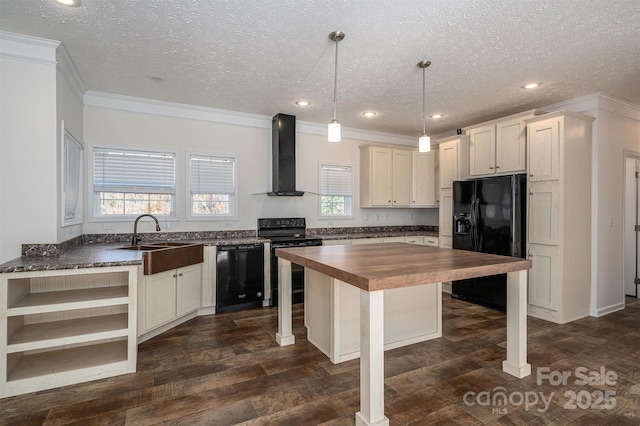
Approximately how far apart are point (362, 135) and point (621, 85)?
3.30 m


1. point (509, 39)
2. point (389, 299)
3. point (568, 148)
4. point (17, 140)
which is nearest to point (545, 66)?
point (509, 39)

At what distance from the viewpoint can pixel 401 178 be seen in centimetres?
562

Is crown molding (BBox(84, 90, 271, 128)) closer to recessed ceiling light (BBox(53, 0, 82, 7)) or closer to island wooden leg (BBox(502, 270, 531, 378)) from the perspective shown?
recessed ceiling light (BBox(53, 0, 82, 7))

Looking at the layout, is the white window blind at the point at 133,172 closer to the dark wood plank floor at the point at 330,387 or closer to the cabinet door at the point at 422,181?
the dark wood plank floor at the point at 330,387

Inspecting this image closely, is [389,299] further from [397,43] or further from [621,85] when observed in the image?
[621,85]

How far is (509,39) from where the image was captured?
103 inches

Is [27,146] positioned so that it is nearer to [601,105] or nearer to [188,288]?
[188,288]

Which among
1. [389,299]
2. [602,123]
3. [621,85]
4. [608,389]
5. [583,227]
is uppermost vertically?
[621,85]

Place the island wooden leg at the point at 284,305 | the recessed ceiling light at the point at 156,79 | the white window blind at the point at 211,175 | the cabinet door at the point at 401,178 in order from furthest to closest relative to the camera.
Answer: the cabinet door at the point at 401,178 → the white window blind at the point at 211,175 → the recessed ceiling light at the point at 156,79 → the island wooden leg at the point at 284,305

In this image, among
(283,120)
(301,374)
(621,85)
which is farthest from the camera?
(283,120)

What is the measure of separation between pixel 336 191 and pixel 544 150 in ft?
9.49

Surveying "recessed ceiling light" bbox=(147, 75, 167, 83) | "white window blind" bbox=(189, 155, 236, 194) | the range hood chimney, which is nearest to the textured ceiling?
"recessed ceiling light" bbox=(147, 75, 167, 83)

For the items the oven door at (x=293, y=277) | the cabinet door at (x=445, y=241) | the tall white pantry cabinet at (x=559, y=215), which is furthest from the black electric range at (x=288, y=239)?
the tall white pantry cabinet at (x=559, y=215)

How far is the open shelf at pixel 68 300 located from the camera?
2.27 metres
